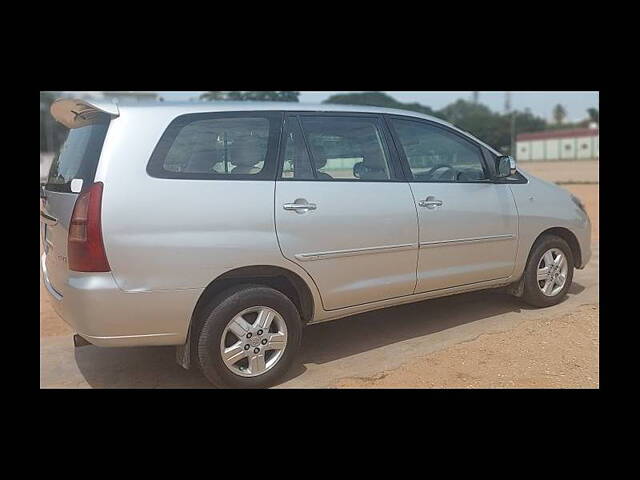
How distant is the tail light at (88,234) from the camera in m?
3.13

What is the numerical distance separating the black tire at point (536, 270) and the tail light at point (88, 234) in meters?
3.79

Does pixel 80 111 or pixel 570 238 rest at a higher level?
pixel 80 111

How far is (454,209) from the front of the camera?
440cm

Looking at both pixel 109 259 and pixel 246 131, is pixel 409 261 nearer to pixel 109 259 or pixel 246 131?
pixel 246 131

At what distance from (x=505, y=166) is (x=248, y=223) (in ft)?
8.31

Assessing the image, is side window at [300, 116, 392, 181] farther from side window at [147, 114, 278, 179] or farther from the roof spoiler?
the roof spoiler

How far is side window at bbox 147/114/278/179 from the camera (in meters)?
3.33

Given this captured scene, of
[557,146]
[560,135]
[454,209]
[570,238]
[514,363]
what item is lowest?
[514,363]

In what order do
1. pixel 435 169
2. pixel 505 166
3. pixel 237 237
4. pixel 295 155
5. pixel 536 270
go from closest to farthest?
pixel 237 237, pixel 295 155, pixel 435 169, pixel 505 166, pixel 536 270

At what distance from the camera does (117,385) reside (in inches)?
155

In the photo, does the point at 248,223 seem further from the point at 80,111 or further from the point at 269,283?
the point at 80,111

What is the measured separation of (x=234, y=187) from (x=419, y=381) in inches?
75.6

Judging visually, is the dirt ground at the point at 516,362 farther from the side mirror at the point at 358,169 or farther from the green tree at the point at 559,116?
the green tree at the point at 559,116

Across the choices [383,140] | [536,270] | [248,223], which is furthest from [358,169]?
[536,270]
